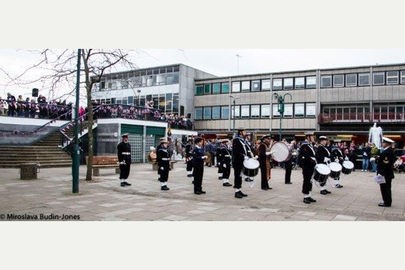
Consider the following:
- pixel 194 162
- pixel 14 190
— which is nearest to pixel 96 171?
pixel 14 190

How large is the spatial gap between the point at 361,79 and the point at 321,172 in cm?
3242

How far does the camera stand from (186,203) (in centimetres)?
1015

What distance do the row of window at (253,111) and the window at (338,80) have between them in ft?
10.7

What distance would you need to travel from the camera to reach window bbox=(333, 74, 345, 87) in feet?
133

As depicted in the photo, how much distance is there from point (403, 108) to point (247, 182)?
2996 centimetres

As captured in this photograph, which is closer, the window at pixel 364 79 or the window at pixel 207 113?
the window at pixel 364 79

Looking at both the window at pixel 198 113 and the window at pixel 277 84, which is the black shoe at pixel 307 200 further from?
the window at pixel 198 113

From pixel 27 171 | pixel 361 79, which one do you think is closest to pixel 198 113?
pixel 361 79

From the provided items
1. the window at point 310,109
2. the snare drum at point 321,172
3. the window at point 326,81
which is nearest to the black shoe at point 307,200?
the snare drum at point 321,172

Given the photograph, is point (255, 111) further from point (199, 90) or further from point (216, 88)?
point (199, 90)

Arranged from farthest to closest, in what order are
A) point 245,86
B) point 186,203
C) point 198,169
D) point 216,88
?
point 216,88 < point 245,86 < point 198,169 < point 186,203

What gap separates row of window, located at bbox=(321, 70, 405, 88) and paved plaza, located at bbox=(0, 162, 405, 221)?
2802 centimetres

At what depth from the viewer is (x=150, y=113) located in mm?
30453

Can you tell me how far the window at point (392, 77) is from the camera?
1489 inches
